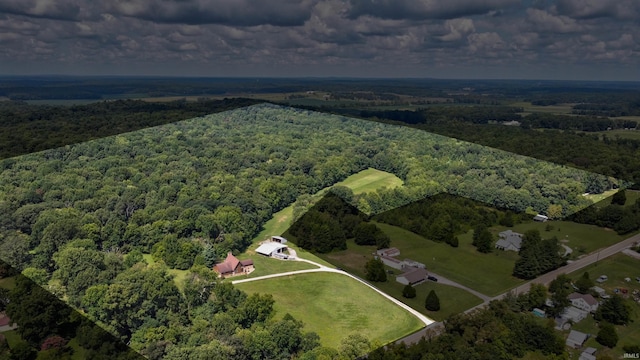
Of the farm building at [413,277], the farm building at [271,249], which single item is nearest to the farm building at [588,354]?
the farm building at [413,277]

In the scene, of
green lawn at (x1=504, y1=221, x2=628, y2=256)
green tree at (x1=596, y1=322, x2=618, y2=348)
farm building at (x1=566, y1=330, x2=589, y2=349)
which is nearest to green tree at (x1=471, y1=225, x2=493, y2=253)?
green lawn at (x1=504, y1=221, x2=628, y2=256)

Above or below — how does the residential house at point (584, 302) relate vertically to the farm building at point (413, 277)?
below

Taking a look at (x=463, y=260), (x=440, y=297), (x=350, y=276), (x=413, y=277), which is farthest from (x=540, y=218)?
(x=350, y=276)

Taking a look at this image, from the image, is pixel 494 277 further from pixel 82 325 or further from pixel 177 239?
pixel 82 325

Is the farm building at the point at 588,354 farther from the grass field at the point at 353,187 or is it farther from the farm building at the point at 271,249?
the grass field at the point at 353,187

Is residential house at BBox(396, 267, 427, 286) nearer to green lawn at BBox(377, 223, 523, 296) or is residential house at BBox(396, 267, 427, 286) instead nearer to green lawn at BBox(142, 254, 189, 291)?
green lawn at BBox(377, 223, 523, 296)

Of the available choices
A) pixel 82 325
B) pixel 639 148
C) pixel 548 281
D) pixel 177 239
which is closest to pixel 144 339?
pixel 82 325
